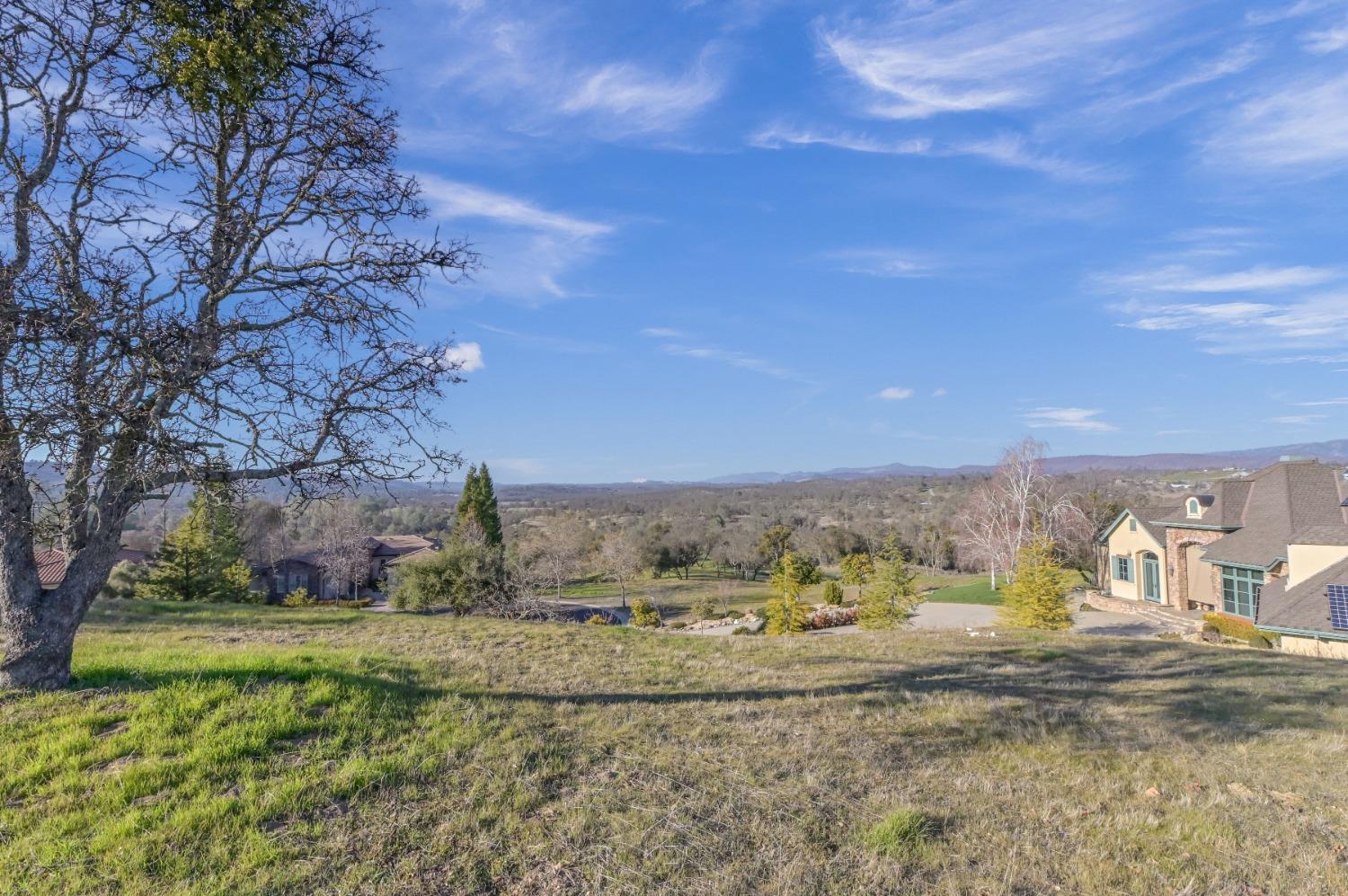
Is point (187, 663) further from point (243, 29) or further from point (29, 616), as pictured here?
point (243, 29)

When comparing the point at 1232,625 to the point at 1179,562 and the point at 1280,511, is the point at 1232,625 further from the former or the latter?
the point at 1179,562

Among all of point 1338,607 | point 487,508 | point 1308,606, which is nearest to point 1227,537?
point 1308,606

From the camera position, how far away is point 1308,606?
54.9ft

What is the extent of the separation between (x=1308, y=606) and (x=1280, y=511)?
694 cm

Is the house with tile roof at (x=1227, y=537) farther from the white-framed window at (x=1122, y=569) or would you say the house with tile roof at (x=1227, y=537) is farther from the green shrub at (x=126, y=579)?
the green shrub at (x=126, y=579)

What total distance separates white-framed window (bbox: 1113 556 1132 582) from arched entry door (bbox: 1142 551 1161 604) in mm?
972

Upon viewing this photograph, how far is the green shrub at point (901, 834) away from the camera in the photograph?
3.69 meters

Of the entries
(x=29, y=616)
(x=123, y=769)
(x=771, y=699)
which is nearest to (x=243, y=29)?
(x=29, y=616)

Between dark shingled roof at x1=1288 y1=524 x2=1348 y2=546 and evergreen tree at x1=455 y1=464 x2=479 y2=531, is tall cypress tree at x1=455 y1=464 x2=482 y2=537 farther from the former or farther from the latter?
dark shingled roof at x1=1288 y1=524 x2=1348 y2=546

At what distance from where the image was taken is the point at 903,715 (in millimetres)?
6457

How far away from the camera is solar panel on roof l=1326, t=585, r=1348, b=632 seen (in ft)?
51.0

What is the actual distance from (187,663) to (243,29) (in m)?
5.40

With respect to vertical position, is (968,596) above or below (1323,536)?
below

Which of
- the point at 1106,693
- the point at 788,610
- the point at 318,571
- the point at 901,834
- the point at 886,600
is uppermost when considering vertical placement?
the point at 901,834
